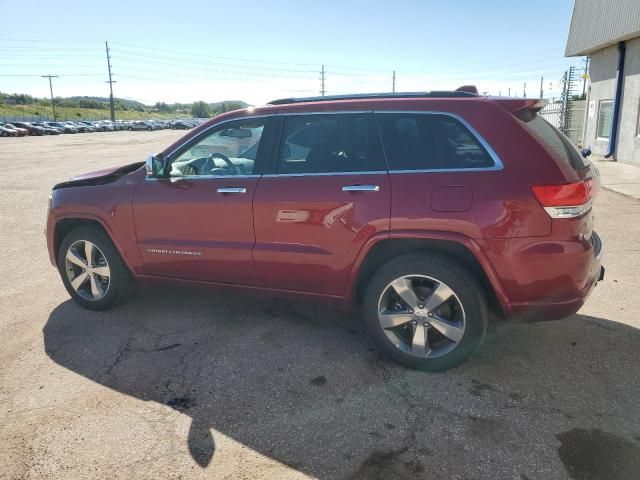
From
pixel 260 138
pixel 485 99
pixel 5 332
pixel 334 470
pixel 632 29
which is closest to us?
pixel 334 470

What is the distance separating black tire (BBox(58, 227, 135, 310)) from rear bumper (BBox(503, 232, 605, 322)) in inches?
Result: 125

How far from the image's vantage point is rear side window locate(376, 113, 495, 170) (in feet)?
10.6

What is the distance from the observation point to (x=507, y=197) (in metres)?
3.04

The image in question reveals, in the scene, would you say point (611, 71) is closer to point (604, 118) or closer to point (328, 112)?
point (604, 118)

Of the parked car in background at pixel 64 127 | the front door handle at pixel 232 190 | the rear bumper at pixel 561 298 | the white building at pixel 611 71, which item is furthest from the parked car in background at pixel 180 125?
the rear bumper at pixel 561 298

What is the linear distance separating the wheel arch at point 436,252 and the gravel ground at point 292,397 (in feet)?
1.90

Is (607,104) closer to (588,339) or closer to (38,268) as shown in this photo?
(588,339)

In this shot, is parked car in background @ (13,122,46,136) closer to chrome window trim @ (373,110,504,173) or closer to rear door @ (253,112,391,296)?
rear door @ (253,112,391,296)

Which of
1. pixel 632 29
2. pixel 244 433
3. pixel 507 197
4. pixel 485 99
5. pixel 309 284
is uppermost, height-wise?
pixel 632 29

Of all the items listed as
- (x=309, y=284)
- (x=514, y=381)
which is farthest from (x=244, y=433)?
(x=514, y=381)

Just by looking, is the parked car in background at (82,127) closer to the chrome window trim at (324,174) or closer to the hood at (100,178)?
the hood at (100,178)

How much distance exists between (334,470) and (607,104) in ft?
60.3

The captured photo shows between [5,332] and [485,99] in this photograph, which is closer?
[485,99]

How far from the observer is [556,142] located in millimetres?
3363
